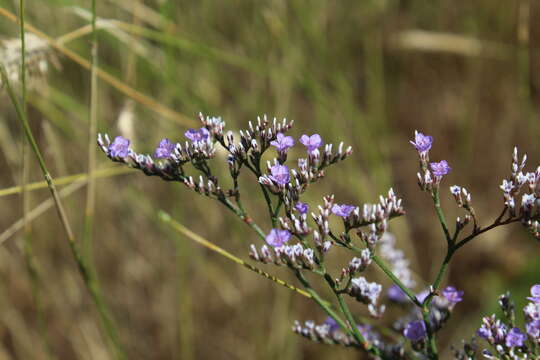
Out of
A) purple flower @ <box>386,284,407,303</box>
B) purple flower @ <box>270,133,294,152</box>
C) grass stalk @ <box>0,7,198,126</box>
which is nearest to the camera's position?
purple flower @ <box>270,133,294,152</box>

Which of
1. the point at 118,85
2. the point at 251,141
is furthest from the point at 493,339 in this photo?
the point at 118,85

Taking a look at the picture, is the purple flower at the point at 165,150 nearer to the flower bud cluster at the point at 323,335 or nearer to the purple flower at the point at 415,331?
the flower bud cluster at the point at 323,335

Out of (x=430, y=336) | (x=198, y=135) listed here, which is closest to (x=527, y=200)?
(x=430, y=336)

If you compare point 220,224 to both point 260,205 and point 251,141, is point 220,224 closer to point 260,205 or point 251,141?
point 260,205

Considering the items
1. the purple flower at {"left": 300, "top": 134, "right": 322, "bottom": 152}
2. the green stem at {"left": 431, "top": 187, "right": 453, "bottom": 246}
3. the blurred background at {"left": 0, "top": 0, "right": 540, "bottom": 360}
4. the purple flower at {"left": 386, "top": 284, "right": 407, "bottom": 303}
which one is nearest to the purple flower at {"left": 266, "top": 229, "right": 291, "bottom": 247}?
the purple flower at {"left": 300, "top": 134, "right": 322, "bottom": 152}

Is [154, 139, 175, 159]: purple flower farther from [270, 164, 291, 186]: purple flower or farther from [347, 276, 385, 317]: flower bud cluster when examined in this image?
[347, 276, 385, 317]: flower bud cluster

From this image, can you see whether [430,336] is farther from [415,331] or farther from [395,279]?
[395,279]
